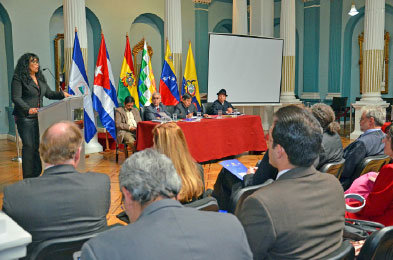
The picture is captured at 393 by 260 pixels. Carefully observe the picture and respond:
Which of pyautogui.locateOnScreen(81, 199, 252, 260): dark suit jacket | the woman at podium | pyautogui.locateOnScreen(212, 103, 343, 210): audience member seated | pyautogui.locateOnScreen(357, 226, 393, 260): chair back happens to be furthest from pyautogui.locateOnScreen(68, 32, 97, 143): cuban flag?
pyautogui.locateOnScreen(81, 199, 252, 260): dark suit jacket

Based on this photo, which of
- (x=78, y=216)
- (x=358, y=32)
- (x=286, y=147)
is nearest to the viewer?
(x=286, y=147)

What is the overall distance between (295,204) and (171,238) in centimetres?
56

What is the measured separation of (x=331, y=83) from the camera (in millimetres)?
11789

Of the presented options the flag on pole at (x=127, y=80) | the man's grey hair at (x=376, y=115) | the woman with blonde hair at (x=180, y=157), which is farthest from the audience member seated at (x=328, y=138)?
the flag on pole at (x=127, y=80)

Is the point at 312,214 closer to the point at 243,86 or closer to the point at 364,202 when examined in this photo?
the point at 364,202

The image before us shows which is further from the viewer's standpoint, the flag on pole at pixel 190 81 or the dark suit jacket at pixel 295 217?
the flag on pole at pixel 190 81

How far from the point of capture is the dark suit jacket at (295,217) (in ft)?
4.20

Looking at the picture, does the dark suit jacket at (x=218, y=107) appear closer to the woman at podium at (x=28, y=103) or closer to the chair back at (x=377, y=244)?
the woman at podium at (x=28, y=103)

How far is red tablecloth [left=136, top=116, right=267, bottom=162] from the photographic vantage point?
234 inches

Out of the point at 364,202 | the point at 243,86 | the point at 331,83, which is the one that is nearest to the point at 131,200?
the point at 364,202

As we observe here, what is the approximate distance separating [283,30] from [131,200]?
943 cm

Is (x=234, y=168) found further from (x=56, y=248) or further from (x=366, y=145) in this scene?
(x=56, y=248)

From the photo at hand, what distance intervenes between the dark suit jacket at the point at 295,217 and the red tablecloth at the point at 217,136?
171 inches

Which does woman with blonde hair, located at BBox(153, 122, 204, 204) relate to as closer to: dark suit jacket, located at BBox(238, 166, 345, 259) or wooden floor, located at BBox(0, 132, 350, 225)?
dark suit jacket, located at BBox(238, 166, 345, 259)
